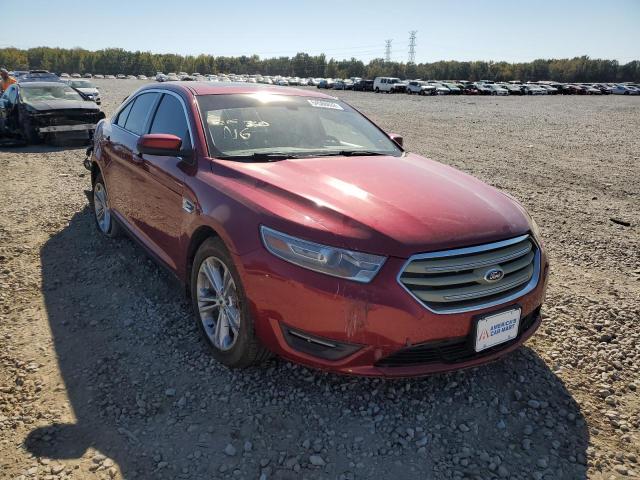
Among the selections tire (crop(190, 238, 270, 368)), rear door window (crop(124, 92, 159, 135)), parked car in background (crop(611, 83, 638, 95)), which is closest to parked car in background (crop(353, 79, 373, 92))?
parked car in background (crop(611, 83, 638, 95))

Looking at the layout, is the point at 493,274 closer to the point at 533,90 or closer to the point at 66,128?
the point at 66,128

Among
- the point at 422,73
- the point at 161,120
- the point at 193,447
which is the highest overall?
the point at 422,73

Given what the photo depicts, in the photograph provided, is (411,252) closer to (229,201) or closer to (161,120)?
(229,201)

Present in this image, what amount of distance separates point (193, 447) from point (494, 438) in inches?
60.4

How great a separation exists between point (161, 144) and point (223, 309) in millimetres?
1184

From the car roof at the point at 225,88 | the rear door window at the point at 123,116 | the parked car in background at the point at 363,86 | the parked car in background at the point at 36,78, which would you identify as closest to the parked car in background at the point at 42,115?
the parked car in background at the point at 36,78

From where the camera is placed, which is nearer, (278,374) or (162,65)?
(278,374)

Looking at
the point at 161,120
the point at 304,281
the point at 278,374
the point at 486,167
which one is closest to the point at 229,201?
the point at 304,281

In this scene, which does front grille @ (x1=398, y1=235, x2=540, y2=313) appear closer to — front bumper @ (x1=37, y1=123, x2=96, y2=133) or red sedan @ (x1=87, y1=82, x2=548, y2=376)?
red sedan @ (x1=87, y1=82, x2=548, y2=376)

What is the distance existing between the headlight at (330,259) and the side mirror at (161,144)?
49.5 inches

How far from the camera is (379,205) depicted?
2725 mm

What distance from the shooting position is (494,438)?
2592 mm

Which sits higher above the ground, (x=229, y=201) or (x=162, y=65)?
(x=162, y=65)

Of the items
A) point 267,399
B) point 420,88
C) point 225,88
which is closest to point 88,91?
point 225,88
